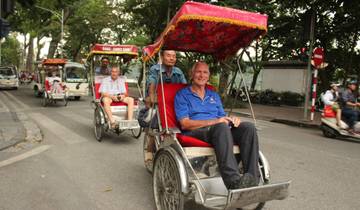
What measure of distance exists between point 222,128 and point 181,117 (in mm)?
744

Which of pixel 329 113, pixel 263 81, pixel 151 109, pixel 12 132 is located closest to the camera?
pixel 151 109

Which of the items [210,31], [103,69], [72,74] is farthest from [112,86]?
[72,74]

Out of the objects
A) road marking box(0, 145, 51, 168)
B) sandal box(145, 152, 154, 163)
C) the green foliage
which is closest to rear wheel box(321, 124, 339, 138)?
sandal box(145, 152, 154, 163)

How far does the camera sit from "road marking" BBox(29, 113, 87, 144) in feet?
29.7

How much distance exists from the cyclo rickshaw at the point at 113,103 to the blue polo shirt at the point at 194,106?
2.71m

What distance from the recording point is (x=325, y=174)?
6293mm

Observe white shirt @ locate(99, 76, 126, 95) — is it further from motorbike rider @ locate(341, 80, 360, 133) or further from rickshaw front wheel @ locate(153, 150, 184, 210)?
motorbike rider @ locate(341, 80, 360, 133)

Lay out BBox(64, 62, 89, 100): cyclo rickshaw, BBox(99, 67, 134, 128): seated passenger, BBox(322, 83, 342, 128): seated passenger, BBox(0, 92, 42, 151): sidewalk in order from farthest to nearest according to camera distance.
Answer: BBox(64, 62, 89, 100): cyclo rickshaw, BBox(322, 83, 342, 128): seated passenger, BBox(99, 67, 134, 128): seated passenger, BBox(0, 92, 42, 151): sidewalk

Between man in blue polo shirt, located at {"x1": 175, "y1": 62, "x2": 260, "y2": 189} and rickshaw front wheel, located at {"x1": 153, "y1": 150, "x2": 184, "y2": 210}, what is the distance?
43 cm

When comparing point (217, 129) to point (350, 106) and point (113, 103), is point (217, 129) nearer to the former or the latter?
point (113, 103)

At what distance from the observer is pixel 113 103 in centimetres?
902

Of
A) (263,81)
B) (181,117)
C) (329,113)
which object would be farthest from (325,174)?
(263,81)

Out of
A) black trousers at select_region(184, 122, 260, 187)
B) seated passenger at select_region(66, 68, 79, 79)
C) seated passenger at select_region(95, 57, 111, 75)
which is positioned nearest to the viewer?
black trousers at select_region(184, 122, 260, 187)

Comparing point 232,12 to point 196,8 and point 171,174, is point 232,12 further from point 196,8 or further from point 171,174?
point 171,174
